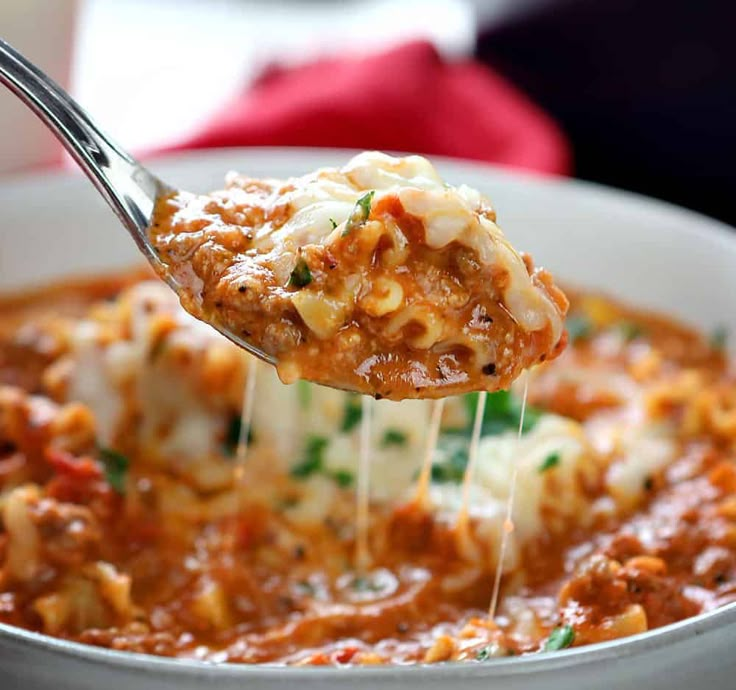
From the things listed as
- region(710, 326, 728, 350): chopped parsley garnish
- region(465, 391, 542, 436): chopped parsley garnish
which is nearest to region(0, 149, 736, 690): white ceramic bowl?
region(710, 326, 728, 350): chopped parsley garnish

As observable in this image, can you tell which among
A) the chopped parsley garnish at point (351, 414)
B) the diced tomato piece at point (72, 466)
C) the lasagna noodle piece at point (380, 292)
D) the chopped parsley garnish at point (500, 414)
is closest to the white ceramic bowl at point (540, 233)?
the chopped parsley garnish at point (500, 414)

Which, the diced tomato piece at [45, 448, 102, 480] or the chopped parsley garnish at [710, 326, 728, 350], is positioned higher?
the chopped parsley garnish at [710, 326, 728, 350]

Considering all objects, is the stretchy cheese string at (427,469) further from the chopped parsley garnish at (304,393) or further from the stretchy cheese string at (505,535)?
the chopped parsley garnish at (304,393)

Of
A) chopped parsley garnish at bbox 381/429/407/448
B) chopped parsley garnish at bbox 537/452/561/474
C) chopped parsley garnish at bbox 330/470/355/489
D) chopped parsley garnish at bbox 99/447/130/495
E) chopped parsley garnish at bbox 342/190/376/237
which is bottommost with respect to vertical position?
chopped parsley garnish at bbox 99/447/130/495

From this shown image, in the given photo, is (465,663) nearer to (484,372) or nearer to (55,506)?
(484,372)

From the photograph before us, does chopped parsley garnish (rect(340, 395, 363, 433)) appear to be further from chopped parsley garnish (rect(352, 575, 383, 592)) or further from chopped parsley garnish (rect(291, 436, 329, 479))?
chopped parsley garnish (rect(352, 575, 383, 592))

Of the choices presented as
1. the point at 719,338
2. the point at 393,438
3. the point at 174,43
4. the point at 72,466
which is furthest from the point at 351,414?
the point at 174,43
